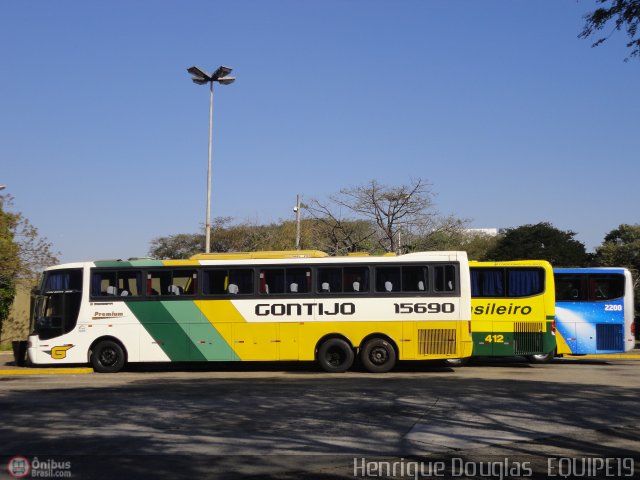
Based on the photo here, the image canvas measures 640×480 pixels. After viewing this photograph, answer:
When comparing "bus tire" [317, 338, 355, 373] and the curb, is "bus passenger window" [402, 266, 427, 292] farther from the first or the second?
the curb

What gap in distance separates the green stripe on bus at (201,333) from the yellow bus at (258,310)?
0.09 ft

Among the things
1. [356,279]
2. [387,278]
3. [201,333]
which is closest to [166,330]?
[201,333]

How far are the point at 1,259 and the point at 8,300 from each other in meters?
2.62

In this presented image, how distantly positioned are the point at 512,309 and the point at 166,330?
984cm

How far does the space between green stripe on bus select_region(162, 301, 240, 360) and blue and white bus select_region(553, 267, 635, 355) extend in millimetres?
10283

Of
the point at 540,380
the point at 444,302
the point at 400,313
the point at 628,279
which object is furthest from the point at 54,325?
the point at 628,279

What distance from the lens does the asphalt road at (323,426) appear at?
7691 millimetres

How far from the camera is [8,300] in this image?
30.7 metres

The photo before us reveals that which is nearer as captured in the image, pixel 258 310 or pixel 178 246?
pixel 258 310

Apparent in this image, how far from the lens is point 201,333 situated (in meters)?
18.4

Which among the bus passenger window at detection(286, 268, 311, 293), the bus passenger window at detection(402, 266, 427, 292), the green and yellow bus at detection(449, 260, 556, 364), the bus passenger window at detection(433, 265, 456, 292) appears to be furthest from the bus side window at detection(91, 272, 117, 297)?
the green and yellow bus at detection(449, 260, 556, 364)

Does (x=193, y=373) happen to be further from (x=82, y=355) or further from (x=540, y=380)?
(x=540, y=380)

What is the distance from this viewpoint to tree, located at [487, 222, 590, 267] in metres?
58.2

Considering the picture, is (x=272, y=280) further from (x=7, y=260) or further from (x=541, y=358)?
(x=7, y=260)
